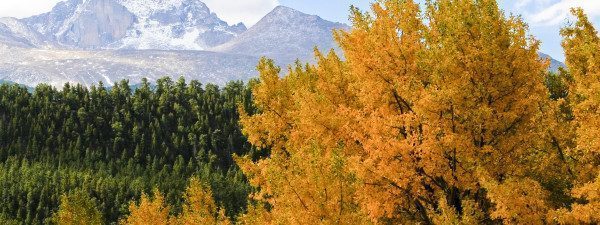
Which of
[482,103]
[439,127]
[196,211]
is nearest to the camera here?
[439,127]

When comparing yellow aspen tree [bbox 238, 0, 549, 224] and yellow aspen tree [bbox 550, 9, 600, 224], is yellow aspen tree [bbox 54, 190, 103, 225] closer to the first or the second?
yellow aspen tree [bbox 238, 0, 549, 224]

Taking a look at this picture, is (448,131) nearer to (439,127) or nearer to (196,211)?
(439,127)

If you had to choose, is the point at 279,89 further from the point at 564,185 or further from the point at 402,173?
the point at 564,185

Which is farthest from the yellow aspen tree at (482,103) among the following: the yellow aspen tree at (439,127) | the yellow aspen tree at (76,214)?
the yellow aspen tree at (76,214)

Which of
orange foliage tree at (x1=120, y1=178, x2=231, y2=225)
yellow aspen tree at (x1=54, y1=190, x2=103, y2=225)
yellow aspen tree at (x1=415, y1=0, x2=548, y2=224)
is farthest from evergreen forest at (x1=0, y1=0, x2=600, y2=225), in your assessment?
yellow aspen tree at (x1=54, y1=190, x2=103, y2=225)

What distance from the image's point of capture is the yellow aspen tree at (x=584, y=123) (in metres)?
12.9

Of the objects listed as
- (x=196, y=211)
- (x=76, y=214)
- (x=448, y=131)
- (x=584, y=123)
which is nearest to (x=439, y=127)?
(x=448, y=131)

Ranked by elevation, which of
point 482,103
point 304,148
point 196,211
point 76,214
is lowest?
point 76,214

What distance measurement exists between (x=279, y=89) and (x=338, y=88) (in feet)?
10.8

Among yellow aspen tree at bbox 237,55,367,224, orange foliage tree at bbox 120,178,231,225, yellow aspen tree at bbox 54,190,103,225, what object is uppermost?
yellow aspen tree at bbox 237,55,367,224

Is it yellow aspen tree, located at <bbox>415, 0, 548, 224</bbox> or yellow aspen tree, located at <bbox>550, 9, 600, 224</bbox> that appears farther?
yellow aspen tree, located at <bbox>415, 0, 548, 224</bbox>

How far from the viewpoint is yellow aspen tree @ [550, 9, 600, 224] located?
12.9 meters

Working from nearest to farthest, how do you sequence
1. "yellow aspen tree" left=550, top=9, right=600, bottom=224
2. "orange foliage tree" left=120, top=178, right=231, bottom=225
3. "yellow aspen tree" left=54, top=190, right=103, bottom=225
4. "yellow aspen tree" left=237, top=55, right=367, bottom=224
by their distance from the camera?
"yellow aspen tree" left=550, top=9, right=600, bottom=224 < "yellow aspen tree" left=237, top=55, right=367, bottom=224 < "orange foliage tree" left=120, top=178, right=231, bottom=225 < "yellow aspen tree" left=54, top=190, right=103, bottom=225

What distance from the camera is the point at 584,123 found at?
1376 cm
